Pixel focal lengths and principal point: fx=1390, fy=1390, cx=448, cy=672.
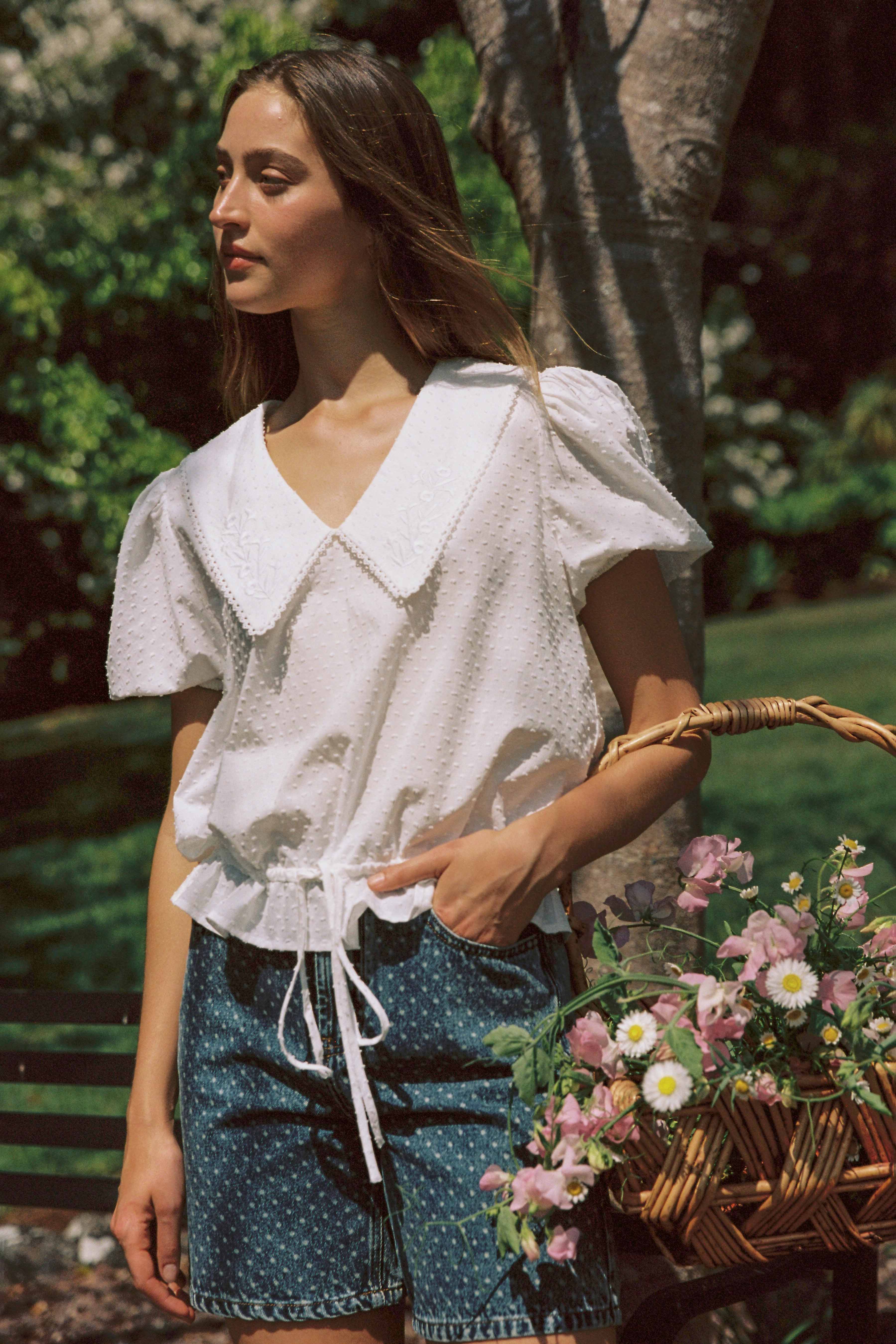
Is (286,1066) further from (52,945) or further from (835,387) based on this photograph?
(835,387)

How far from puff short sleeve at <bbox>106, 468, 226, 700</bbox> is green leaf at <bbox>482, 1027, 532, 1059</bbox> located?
60 centimetres

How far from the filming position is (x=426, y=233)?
1733 millimetres

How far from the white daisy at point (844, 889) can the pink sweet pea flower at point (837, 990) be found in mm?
184

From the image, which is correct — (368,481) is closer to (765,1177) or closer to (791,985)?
(791,985)

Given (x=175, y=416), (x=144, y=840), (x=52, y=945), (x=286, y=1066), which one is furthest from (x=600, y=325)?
(x=175, y=416)

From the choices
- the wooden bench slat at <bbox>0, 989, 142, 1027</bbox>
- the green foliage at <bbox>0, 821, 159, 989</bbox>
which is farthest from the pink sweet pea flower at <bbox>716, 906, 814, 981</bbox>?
the green foliage at <bbox>0, 821, 159, 989</bbox>

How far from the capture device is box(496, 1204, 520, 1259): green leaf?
1411 millimetres

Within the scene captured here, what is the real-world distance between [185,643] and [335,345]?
429 millimetres

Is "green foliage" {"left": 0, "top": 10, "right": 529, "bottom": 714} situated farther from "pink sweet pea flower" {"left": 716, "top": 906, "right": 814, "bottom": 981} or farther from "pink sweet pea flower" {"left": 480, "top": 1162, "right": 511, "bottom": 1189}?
"pink sweet pea flower" {"left": 480, "top": 1162, "right": 511, "bottom": 1189}

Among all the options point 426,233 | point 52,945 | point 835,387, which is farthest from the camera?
point 835,387

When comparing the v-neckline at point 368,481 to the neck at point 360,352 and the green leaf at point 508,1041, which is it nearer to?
the neck at point 360,352

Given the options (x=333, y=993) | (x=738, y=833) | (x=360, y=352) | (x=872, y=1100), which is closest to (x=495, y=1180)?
(x=333, y=993)

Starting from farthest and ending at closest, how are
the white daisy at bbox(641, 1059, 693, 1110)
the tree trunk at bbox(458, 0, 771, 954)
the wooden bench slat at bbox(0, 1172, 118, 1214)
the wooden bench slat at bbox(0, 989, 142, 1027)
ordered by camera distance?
1. the wooden bench slat at bbox(0, 1172, 118, 1214)
2. the wooden bench slat at bbox(0, 989, 142, 1027)
3. the tree trunk at bbox(458, 0, 771, 954)
4. the white daisy at bbox(641, 1059, 693, 1110)

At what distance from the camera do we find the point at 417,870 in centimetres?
153
